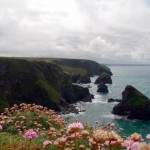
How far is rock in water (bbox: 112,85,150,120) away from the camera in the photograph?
109m

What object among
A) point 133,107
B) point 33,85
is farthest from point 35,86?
point 133,107

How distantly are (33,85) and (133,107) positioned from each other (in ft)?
151

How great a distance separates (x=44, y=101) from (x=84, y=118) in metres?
33.9

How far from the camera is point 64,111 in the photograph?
383ft

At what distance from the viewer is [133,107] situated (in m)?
111

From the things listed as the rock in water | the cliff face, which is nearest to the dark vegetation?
the cliff face

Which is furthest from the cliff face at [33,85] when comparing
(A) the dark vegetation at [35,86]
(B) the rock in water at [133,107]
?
(B) the rock in water at [133,107]

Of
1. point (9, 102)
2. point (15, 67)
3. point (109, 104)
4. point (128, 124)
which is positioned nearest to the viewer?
point (128, 124)

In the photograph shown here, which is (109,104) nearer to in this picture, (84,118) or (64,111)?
(64,111)

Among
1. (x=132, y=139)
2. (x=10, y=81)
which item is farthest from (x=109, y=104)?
(x=132, y=139)

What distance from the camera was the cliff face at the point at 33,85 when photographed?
13139 cm

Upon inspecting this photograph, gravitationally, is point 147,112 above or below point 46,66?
below

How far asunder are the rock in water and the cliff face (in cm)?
2264

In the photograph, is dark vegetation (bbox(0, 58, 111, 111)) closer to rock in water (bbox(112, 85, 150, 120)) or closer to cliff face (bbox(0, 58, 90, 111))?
cliff face (bbox(0, 58, 90, 111))
